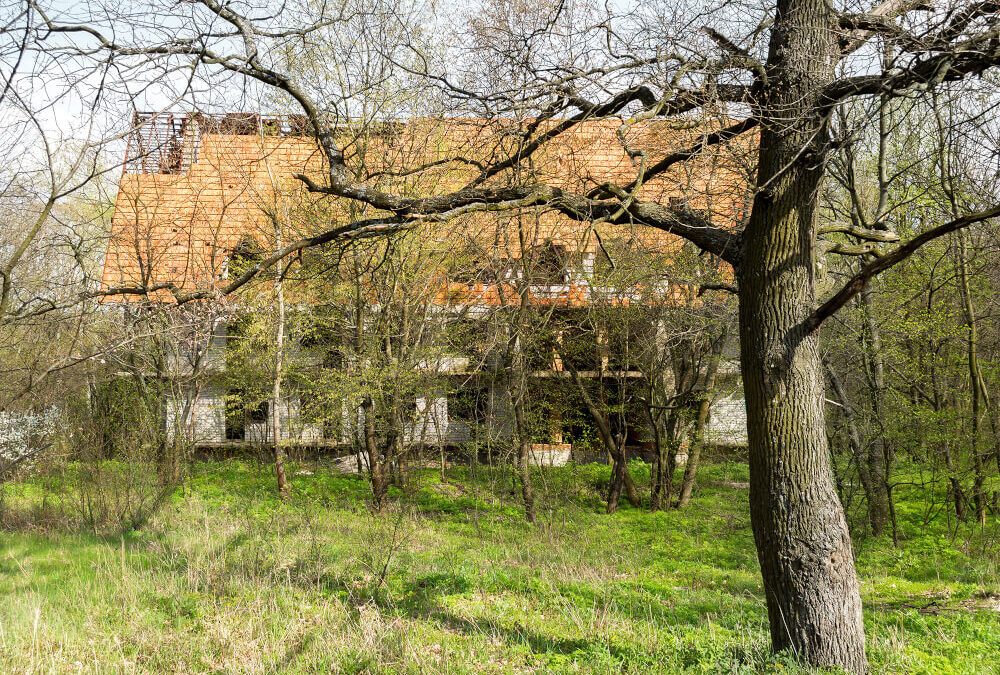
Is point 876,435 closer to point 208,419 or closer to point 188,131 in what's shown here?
point 188,131

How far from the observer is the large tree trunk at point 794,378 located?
180 inches

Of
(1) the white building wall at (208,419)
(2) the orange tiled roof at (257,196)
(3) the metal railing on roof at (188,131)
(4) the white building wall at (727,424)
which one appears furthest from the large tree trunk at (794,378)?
(1) the white building wall at (208,419)

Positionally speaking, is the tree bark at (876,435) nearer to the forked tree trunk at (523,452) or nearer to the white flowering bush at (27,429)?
the forked tree trunk at (523,452)

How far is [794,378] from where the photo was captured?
187 inches

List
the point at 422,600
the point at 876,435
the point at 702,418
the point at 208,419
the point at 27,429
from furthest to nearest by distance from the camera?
the point at 208,419
the point at 702,418
the point at 27,429
the point at 876,435
the point at 422,600

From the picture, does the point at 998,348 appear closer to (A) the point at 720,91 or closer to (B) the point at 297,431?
(A) the point at 720,91

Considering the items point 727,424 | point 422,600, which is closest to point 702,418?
point 727,424

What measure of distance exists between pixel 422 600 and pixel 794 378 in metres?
4.06

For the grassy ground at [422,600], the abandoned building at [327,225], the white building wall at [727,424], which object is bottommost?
the grassy ground at [422,600]

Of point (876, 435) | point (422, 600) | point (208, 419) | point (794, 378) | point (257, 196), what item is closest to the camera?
point (794, 378)

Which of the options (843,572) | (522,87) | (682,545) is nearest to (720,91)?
(522,87)

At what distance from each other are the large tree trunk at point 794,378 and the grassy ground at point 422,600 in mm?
413

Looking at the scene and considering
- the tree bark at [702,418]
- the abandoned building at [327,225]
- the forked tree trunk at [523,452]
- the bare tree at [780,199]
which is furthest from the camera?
the tree bark at [702,418]

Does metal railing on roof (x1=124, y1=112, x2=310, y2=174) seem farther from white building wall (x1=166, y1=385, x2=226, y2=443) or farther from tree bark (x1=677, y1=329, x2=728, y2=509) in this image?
tree bark (x1=677, y1=329, x2=728, y2=509)
